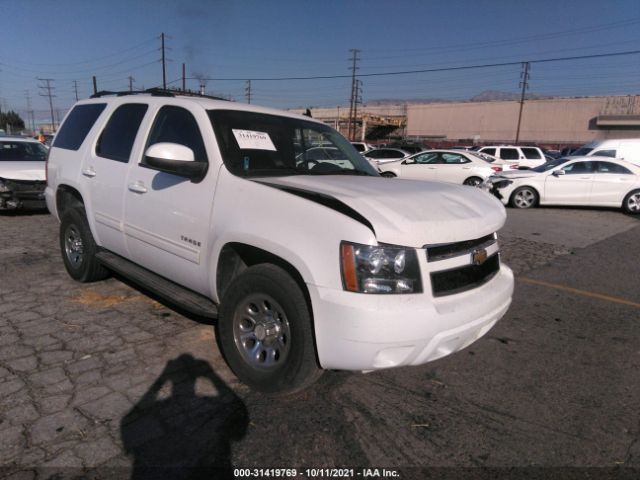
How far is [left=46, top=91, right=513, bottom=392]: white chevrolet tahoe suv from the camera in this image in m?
2.45

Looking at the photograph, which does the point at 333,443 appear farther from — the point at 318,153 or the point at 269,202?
the point at 318,153

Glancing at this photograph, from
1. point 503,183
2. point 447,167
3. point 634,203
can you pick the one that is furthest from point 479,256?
point 447,167

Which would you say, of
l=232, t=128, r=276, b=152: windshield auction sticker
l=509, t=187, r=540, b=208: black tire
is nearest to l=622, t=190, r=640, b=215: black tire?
l=509, t=187, r=540, b=208: black tire

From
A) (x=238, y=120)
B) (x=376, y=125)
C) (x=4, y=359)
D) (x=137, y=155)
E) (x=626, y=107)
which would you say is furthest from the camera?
(x=376, y=125)

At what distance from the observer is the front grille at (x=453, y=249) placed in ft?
8.50

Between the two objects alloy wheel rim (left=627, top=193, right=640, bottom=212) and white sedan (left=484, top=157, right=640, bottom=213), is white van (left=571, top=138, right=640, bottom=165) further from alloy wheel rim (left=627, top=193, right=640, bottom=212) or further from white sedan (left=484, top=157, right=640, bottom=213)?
alloy wheel rim (left=627, top=193, right=640, bottom=212)

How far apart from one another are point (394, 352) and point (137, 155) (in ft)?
8.95

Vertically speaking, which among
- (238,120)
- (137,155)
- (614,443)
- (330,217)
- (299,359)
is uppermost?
(238,120)

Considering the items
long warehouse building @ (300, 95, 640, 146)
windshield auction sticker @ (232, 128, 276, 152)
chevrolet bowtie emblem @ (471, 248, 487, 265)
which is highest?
long warehouse building @ (300, 95, 640, 146)

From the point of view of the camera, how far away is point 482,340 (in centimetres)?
396

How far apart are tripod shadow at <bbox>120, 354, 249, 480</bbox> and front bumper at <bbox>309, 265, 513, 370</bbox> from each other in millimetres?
677

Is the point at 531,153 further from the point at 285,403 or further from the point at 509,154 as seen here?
the point at 285,403

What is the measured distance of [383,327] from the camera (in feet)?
7.84

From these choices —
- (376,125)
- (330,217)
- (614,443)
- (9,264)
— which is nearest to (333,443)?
(330,217)
